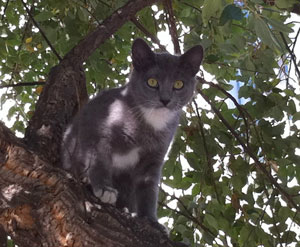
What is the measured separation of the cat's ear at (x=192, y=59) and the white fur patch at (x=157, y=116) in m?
0.28

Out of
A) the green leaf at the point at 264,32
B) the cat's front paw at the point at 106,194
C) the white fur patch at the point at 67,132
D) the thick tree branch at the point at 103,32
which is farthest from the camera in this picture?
the thick tree branch at the point at 103,32

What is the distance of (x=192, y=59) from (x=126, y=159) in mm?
677

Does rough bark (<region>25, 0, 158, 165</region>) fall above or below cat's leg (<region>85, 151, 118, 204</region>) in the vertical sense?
above

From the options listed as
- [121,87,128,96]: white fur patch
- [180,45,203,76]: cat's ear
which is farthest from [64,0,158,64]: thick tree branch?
[180,45,203,76]: cat's ear

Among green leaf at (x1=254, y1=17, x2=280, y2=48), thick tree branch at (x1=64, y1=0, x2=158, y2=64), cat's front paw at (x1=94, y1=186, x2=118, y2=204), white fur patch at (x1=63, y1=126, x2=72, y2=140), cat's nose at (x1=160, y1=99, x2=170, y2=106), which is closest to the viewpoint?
green leaf at (x1=254, y1=17, x2=280, y2=48)

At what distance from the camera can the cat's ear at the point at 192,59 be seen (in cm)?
252

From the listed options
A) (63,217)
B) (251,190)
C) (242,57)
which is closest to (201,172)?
(251,190)

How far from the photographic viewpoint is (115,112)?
2.46m

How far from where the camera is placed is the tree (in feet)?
5.37

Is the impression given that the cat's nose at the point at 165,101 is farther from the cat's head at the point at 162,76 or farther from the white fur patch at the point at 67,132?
the white fur patch at the point at 67,132

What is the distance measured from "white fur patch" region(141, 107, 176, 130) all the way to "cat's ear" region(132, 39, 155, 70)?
10.4 inches

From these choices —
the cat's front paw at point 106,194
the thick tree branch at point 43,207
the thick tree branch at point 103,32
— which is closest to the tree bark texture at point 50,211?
the thick tree branch at point 43,207

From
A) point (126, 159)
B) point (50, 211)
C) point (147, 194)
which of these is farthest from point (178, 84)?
point (50, 211)

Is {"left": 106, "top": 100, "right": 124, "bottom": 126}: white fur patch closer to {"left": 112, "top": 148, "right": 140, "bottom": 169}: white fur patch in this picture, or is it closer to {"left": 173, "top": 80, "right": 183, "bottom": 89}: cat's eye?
{"left": 112, "top": 148, "right": 140, "bottom": 169}: white fur patch
